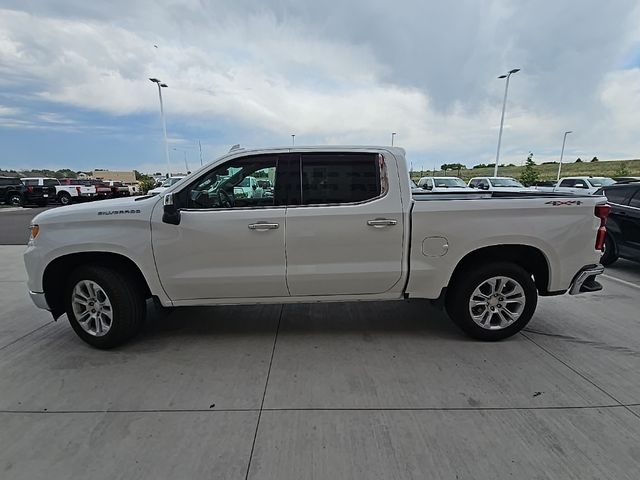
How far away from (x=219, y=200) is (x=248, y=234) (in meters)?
0.44

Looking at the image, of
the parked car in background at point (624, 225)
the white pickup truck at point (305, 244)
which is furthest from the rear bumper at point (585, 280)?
the parked car in background at point (624, 225)

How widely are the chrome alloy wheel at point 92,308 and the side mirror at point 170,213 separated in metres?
0.95

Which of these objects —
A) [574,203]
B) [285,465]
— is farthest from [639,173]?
[285,465]

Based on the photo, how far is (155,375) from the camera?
3.22m

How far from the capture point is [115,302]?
355 centimetres

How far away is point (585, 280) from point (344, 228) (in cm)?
245

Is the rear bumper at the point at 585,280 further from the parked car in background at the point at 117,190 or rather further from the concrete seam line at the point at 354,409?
the parked car in background at the point at 117,190

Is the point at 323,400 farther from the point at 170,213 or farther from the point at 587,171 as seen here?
the point at 587,171

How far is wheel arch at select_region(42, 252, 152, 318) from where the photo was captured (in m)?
3.62

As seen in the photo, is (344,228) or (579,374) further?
(344,228)

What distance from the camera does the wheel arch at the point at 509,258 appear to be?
12.2 ft

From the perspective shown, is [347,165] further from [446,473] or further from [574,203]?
A: [446,473]

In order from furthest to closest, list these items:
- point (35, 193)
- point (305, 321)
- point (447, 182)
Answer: point (35, 193)
point (447, 182)
point (305, 321)

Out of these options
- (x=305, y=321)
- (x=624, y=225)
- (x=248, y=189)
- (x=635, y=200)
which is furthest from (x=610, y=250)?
(x=248, y=189)
